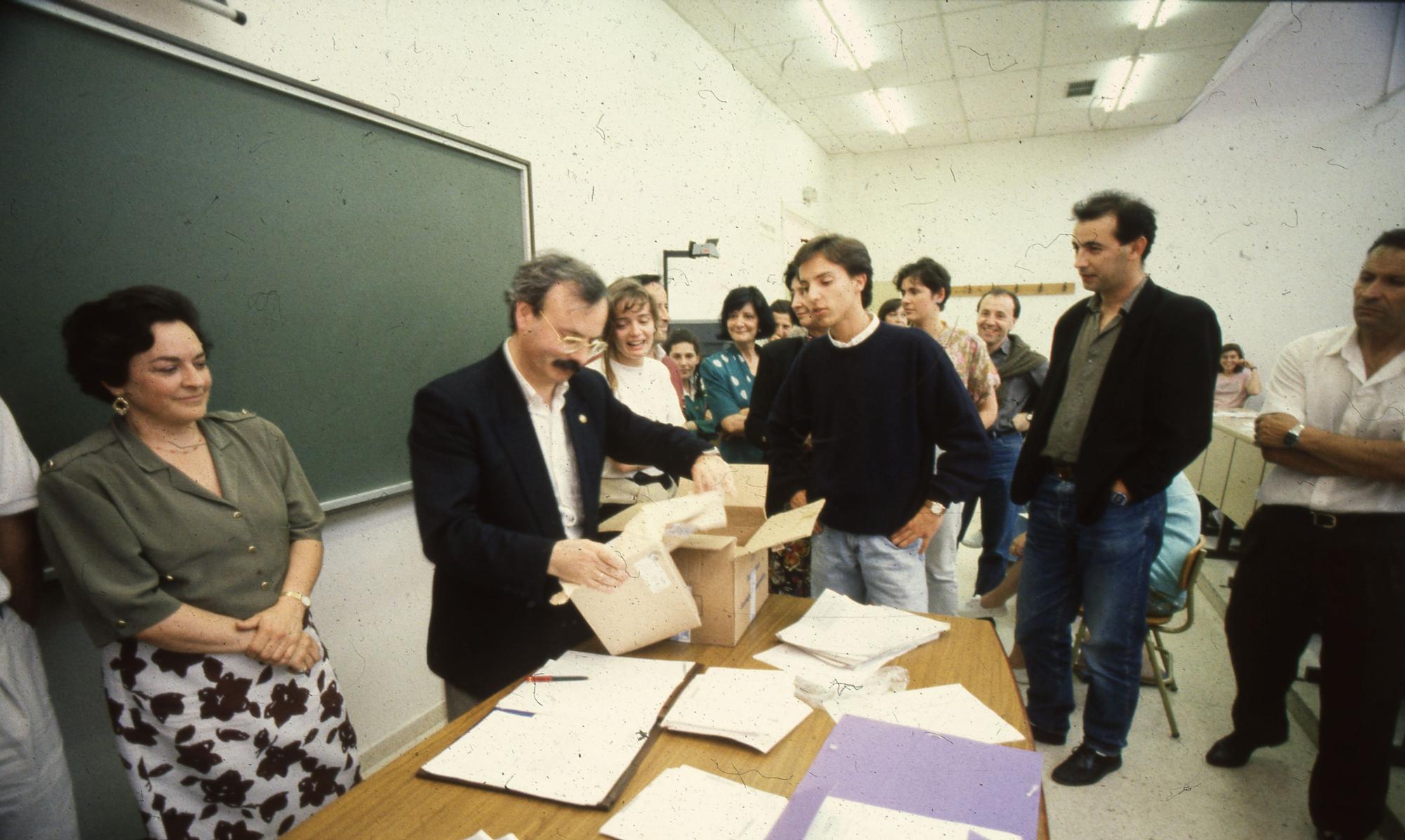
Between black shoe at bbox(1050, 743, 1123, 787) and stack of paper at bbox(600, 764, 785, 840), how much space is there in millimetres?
1790

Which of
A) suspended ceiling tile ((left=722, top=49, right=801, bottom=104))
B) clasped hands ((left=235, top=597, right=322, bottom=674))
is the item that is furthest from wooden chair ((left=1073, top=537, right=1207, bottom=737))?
suspended ceiling tile ((left=722, top=49, right=801, bottom=104))

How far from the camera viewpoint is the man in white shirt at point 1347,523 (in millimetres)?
1657

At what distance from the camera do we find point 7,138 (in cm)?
131

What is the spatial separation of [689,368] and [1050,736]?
2.30 m

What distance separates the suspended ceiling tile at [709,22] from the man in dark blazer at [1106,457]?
2.78 metres

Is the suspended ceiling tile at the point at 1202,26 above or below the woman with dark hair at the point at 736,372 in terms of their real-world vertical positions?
above

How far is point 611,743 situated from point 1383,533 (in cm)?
211

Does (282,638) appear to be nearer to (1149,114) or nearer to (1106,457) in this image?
(1106,457)

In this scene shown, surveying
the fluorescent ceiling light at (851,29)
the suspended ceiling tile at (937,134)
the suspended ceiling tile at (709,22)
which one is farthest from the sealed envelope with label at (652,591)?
the suspended ceiling tile at (937,134)

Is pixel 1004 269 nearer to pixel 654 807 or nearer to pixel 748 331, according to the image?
pixel 748 331

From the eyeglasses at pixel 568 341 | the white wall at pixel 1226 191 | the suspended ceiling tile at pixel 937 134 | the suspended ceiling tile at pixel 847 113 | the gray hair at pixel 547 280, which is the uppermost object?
the suspended ceiling tile at pixel 847 113

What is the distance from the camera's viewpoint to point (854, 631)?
4.45 ft

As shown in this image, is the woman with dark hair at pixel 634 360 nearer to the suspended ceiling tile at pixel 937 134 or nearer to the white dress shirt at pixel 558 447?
the white dress shirt at pixel 558 447

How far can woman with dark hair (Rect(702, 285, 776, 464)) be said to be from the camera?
3.07m
